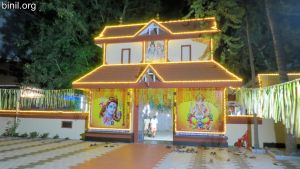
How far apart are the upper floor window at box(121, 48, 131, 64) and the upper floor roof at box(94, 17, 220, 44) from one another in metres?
0.55

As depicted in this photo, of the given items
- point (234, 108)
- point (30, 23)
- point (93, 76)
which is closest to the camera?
point (93, 76)

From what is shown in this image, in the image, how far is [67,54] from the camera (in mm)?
24656

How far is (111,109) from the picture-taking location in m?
17.1

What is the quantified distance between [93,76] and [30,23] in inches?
543

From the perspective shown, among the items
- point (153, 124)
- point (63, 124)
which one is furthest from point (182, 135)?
point (63, 124)

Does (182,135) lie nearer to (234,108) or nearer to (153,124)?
(153,124)

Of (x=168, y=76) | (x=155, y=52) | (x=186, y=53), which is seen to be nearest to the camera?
(x=168, y=76)

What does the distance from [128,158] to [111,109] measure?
5.58m

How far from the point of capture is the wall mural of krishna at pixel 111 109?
16.9 m

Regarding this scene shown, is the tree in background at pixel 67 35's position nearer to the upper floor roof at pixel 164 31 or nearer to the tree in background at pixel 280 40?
the upper floor roof at pixel 164 31

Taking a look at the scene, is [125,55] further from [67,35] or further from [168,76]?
[67,35]

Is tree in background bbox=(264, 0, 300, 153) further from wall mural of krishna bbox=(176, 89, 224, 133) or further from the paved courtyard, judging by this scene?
wall mural of krishna bbox=(176, 89, 224, 133)

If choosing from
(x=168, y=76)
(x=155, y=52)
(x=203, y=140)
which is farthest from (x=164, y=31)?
(x=203, y=140)

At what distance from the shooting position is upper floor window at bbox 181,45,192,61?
55.1ft
